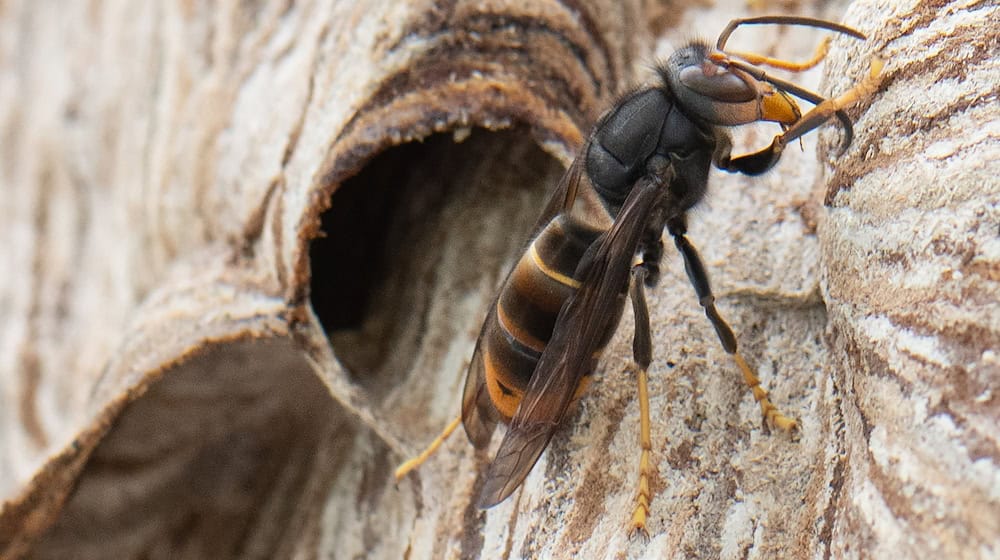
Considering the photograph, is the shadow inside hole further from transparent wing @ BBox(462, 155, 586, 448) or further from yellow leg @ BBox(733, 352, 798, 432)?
yellow leg @ BBox(733, 352, 798, 432)

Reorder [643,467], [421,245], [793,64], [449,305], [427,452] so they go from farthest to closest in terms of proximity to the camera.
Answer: [421,245] → [449,305] → [793,64] → [427,452] → [643,467]

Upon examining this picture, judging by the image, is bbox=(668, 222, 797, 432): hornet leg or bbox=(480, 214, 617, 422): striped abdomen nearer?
bbox=(668, 222, 797, 432): hornet leg

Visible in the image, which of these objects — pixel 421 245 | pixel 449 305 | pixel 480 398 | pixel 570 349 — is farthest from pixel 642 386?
pixel 421 245

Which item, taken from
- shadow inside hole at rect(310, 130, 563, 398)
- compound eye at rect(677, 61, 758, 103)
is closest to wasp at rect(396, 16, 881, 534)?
compound eye at rect(677, 61, 758, 103)

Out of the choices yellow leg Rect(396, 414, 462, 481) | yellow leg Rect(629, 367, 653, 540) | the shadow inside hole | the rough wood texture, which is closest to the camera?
the rough wood texture

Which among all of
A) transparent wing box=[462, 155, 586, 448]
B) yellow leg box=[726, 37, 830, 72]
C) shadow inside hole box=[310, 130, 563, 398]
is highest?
yellow leg box=[726, 37, 830, 72]

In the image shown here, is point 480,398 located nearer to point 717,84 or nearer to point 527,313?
point 527,313

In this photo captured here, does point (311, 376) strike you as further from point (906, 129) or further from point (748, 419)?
point (906, 129)
